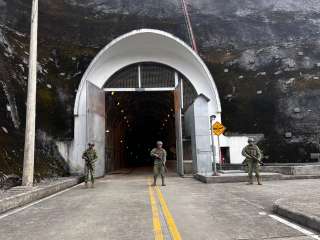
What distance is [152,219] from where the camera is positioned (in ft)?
24.4

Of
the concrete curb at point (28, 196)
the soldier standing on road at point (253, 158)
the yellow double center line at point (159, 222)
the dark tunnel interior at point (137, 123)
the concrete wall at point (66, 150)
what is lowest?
the yellow double center line at point (159, 222)

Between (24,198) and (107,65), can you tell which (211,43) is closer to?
(107,65)

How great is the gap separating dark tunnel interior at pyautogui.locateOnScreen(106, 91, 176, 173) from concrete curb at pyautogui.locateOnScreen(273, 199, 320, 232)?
868 inches

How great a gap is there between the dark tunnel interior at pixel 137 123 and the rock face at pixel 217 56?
15.7 feet

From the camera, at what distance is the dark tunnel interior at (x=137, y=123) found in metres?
32.7

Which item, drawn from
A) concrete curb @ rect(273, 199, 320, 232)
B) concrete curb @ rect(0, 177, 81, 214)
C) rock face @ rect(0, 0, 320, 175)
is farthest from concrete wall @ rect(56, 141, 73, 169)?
concrete curb @ rect(273, 199, 320, 232)

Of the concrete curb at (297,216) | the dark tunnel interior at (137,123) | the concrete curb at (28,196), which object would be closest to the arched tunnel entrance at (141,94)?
the dark tunnel interior at (137,123)

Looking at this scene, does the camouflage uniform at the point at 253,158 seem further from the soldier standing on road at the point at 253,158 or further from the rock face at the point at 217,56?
the rock face at the point at 217,56

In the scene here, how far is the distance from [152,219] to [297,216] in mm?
2850

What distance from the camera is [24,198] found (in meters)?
10.5

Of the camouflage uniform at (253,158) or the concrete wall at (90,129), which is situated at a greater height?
the concrete wall at (90,129)

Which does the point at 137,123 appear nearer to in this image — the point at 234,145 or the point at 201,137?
the point at 234,145

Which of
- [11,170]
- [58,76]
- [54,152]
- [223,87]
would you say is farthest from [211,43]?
[11,170]

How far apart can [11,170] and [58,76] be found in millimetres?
12891
